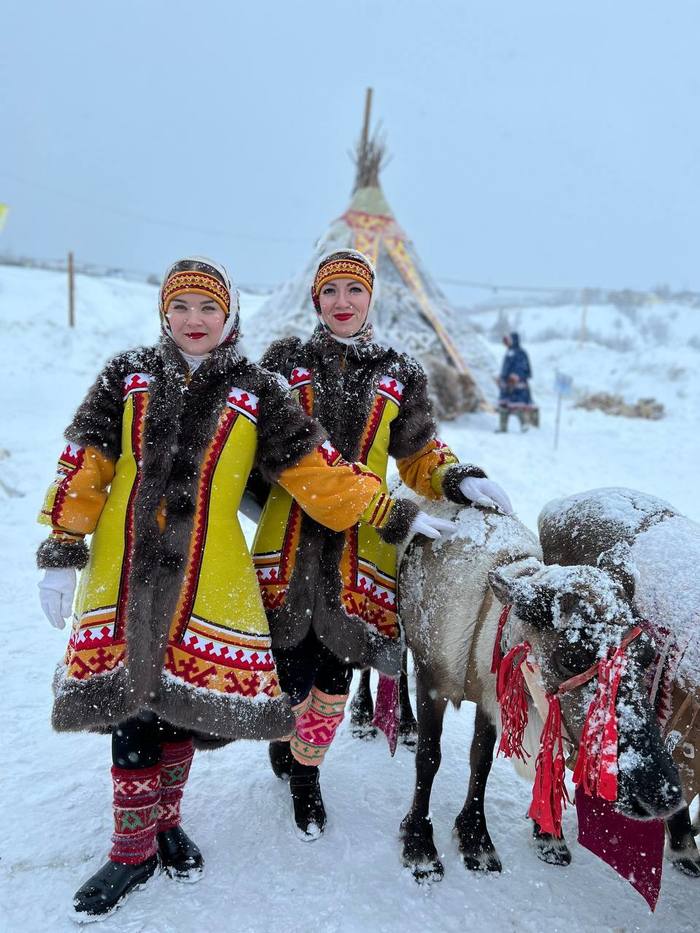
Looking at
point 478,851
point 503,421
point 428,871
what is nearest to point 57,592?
point 428,871

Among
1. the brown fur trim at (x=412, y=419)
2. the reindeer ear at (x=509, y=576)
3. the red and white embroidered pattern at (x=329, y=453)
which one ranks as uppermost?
the brown fur trim at (x=412, y=419)

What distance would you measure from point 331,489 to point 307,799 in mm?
1155

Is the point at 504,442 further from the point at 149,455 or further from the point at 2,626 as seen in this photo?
the point at 149,455

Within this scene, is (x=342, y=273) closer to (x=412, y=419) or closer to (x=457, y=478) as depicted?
(x=412, y=419)

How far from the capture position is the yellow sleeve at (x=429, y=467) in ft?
7.91

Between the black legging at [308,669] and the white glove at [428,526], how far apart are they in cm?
48

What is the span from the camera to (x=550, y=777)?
70.0 inches

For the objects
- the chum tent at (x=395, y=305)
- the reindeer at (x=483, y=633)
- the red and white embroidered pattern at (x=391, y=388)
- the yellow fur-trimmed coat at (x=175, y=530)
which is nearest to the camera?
the reindeer at (x=483, y=633)

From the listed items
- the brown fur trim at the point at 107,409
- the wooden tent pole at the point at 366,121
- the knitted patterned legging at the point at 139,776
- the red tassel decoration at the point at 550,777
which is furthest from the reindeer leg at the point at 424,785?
the wooden tent pole at the point at 366,121

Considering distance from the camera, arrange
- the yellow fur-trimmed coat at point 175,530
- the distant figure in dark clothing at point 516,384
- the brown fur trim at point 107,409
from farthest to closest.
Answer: the distant figure in dark clothing at point 516,384, the brown fur trim at point 107,409, the yellow fur-trimmed coat at point 175,530

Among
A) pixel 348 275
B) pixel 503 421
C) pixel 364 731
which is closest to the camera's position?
pixel 348 275

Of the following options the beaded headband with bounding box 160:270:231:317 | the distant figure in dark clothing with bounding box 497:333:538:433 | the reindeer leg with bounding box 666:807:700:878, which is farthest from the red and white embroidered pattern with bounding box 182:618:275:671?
the distant figure in dark clothing with bounding box 497:333:538:433

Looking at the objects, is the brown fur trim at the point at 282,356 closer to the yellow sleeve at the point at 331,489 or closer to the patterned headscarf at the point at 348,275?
the patterned headscarf at the point at 348,275

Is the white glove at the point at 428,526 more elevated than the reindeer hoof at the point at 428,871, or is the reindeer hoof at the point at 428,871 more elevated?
the white glove at the point at 428,526
